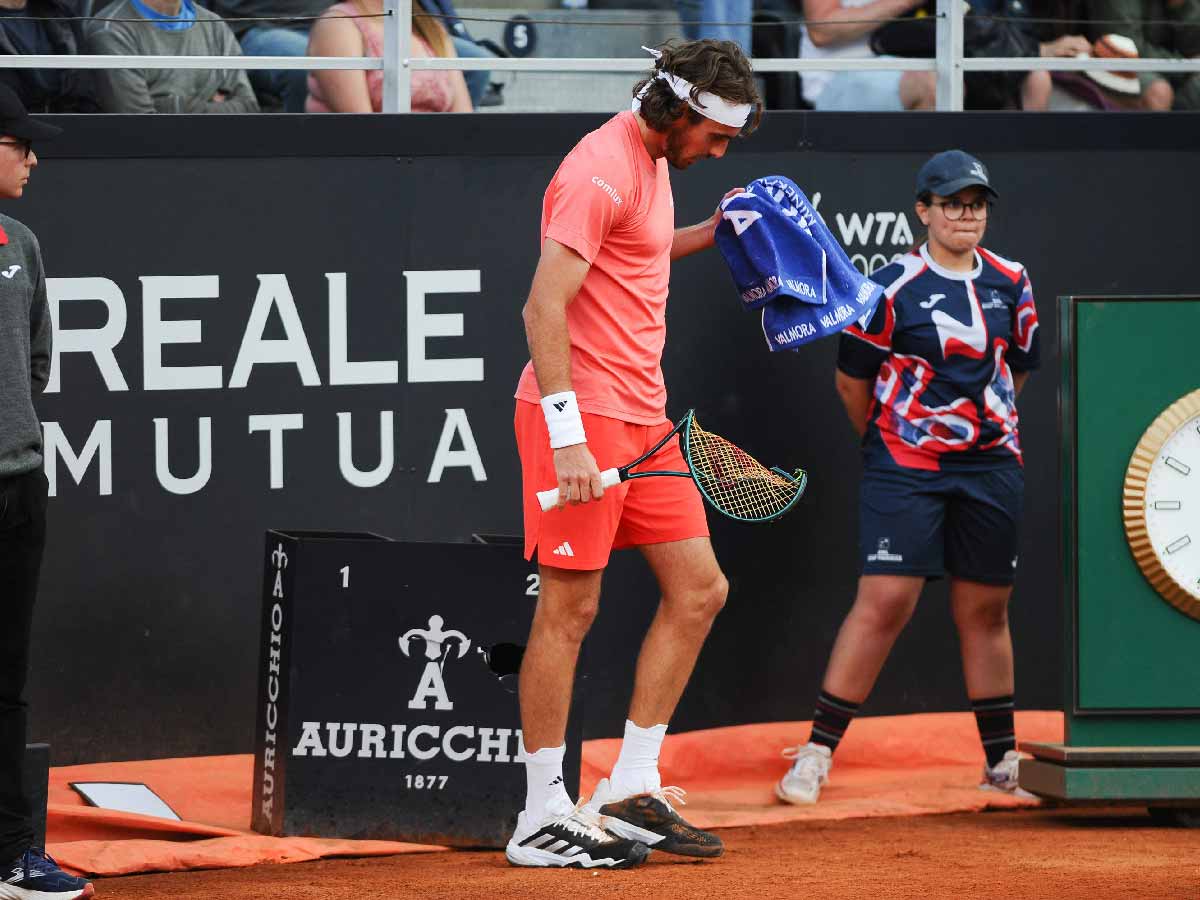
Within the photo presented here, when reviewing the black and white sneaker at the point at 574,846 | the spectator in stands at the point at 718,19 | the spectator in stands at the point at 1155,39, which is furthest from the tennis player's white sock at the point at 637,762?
the spectator in stands at the point at 1155,39

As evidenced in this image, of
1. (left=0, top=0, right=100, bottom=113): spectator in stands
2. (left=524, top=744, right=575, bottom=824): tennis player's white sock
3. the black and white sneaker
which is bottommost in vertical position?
the black and white sneaker

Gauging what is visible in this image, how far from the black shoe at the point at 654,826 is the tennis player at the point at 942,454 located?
989 mm

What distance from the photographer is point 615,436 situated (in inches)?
183

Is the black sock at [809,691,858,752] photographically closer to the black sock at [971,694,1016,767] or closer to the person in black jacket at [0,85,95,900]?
the black sock at [971,694,1016,767]

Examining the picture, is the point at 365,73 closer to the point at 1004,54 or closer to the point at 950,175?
the point at 950,175

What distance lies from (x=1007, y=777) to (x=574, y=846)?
5.52ft

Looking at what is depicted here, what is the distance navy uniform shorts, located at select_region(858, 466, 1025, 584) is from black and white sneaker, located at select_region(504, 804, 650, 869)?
1510mm

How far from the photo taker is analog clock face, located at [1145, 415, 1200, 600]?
5.21 metres

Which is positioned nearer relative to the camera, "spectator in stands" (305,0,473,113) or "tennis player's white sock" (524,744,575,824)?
"tennis player's white sock" (524,744,575,824)

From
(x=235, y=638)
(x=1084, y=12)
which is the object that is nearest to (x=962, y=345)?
(x=1084, y=12)

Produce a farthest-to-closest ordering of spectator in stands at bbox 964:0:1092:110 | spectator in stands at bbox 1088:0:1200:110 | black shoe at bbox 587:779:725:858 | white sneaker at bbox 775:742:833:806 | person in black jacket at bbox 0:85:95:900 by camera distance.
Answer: spectator in stands at bbox 1088:0:1200:110 < spectator in stands at bbox 964:0:1092:110 < white sneaker at bbox 775:742:833:806 < black shoe at bbox 587:779:725:858 < person in black jacket at bbox 0:85:95:900

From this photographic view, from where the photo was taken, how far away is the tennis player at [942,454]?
570 centimetres

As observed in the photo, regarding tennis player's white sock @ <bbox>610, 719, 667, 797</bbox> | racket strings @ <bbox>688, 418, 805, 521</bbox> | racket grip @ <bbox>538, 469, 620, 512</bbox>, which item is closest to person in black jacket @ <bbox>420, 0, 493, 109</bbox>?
racket strings @ <bbox>688, 418, 805, 521</bbox>

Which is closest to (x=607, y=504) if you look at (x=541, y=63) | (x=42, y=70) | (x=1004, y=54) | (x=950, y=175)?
(x=950, y=175)
